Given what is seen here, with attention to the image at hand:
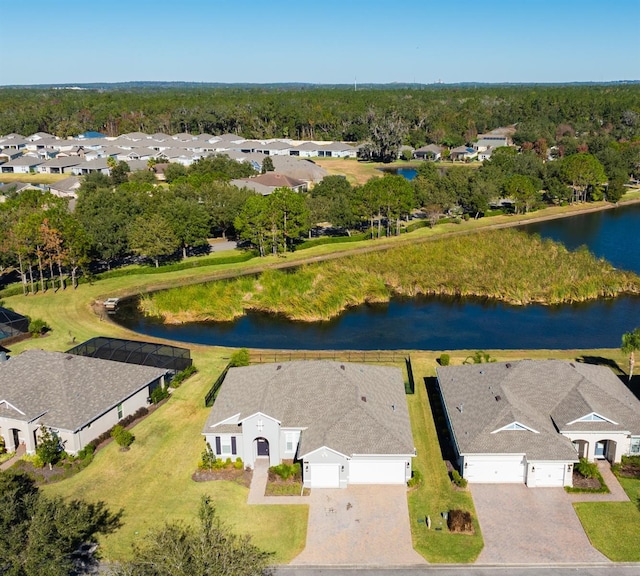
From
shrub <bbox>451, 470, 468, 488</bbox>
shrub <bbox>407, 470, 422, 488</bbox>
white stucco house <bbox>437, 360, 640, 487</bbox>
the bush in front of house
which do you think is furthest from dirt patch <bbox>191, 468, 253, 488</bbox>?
white stucco house <bbox>437, 360, 640, 487</bbox>

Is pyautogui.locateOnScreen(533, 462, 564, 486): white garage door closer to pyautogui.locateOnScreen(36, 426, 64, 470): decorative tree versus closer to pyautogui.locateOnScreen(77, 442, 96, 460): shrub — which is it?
pyautogui.locateOnScreen(77, 442, 96, 460): shrub

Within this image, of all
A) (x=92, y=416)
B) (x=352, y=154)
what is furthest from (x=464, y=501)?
(x=352, y=154)

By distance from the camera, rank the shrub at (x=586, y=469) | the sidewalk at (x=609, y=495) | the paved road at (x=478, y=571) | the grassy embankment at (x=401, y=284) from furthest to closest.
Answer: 1. the grassy embankment at (x=401, y=284)
2. the shrub at (x=586, y=469)
3. the sidewalk at (x=609, y=495)
4. the paved road at (x=478, y=571)

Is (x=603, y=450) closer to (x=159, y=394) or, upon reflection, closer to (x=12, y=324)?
(x=159, y=394)

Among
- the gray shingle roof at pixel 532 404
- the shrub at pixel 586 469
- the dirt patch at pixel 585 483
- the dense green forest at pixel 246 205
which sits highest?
the dense green forest at pixel 246 205

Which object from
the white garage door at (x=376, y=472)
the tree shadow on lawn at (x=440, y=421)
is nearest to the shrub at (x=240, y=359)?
the tree shadow on lawn at (x=440, y=421)

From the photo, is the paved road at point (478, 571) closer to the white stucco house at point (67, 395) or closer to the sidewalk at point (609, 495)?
the sidewalk at point (609, 495)

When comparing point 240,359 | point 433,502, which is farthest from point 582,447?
point 240,359
